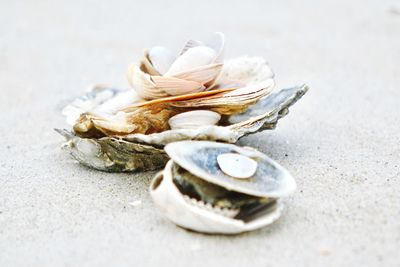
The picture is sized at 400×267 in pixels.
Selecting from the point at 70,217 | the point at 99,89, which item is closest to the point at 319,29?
the point at 99,89

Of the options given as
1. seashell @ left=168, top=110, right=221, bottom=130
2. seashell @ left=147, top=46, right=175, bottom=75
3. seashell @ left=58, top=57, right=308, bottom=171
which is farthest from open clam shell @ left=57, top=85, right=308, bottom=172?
seashell @ left=147, top=46, right=175, bottom=75

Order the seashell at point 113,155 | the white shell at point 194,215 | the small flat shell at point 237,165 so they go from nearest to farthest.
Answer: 1. the white shell at point 194,215
2. the small flat shell at point 237,165
3. the seashell at point 113,155

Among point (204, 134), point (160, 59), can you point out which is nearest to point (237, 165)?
point (204, 134)

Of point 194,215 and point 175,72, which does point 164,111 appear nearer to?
point 175,72

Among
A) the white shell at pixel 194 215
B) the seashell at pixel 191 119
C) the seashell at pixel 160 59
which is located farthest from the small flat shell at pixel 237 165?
the seashell at pixel 160 59

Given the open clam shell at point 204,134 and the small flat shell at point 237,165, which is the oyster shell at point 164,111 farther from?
the small flat shell at point 237,165

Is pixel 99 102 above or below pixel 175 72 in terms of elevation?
below

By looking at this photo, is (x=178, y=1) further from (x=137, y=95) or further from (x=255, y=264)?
(x=255, y=264)

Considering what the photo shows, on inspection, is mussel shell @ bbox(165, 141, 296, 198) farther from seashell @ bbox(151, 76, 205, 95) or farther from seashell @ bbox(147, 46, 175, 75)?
seashell @ bbox(147, 46, 175, 75)
